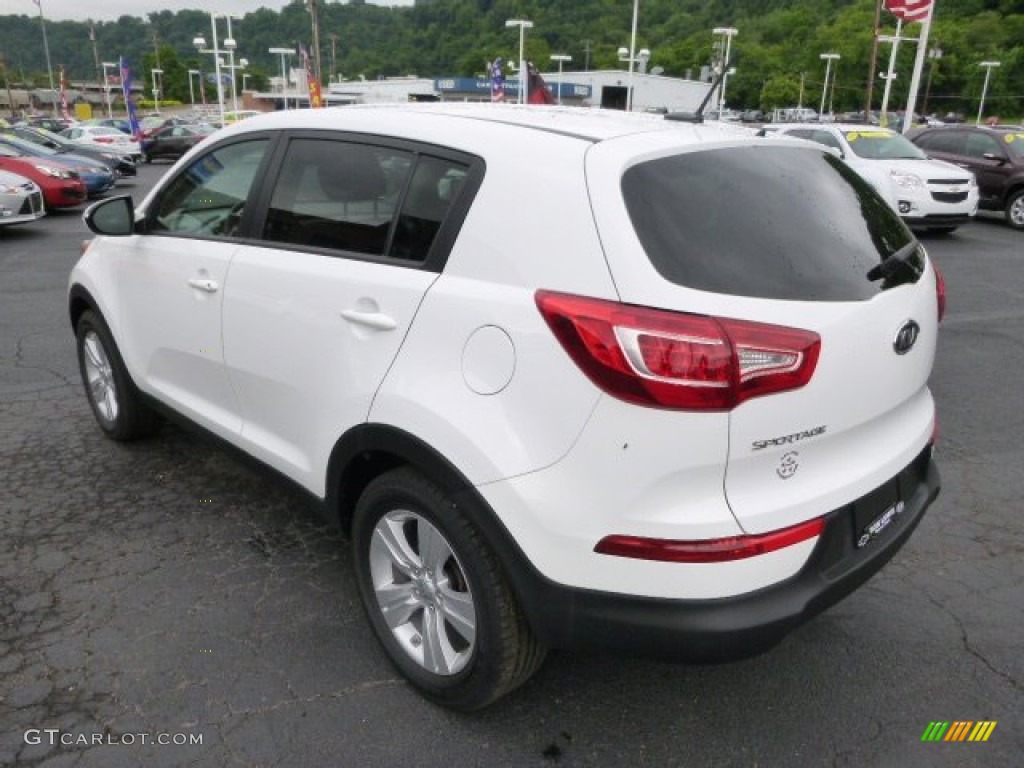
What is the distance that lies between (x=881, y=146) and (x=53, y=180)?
580 inches

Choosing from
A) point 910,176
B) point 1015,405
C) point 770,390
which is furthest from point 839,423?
point 910,176

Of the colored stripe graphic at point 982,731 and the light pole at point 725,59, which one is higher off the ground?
the light pole at point 725,59

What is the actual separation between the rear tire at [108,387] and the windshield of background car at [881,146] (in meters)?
12.6

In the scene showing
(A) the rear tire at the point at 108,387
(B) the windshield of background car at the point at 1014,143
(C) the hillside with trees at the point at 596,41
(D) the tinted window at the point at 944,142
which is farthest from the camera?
(C) the hillside with trees at the point at 596,41

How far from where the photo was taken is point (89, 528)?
140 inches

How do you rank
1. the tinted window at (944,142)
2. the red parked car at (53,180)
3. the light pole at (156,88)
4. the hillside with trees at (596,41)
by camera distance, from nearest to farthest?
the red parked car at (53,180) < the tinted window at (944,142) < the hillside with trees at (596,41) < the light pole at (156,88)

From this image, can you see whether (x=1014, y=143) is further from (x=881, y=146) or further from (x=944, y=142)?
(x=881, y=146)

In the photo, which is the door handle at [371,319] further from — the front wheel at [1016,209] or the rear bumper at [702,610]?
the front wheel at [1016,209]

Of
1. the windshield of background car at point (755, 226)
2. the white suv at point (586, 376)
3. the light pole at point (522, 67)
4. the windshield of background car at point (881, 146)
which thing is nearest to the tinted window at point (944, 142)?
the windshield of background car at point (881, 146)

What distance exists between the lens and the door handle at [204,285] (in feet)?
10.3

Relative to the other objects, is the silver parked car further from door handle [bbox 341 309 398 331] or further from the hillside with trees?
the hillside with trees

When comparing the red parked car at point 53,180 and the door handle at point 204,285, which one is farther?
the red parked car at point 53,180

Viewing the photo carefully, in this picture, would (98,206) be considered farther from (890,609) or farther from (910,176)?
(910,176)

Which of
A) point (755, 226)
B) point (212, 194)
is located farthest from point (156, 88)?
point (755, 226)
